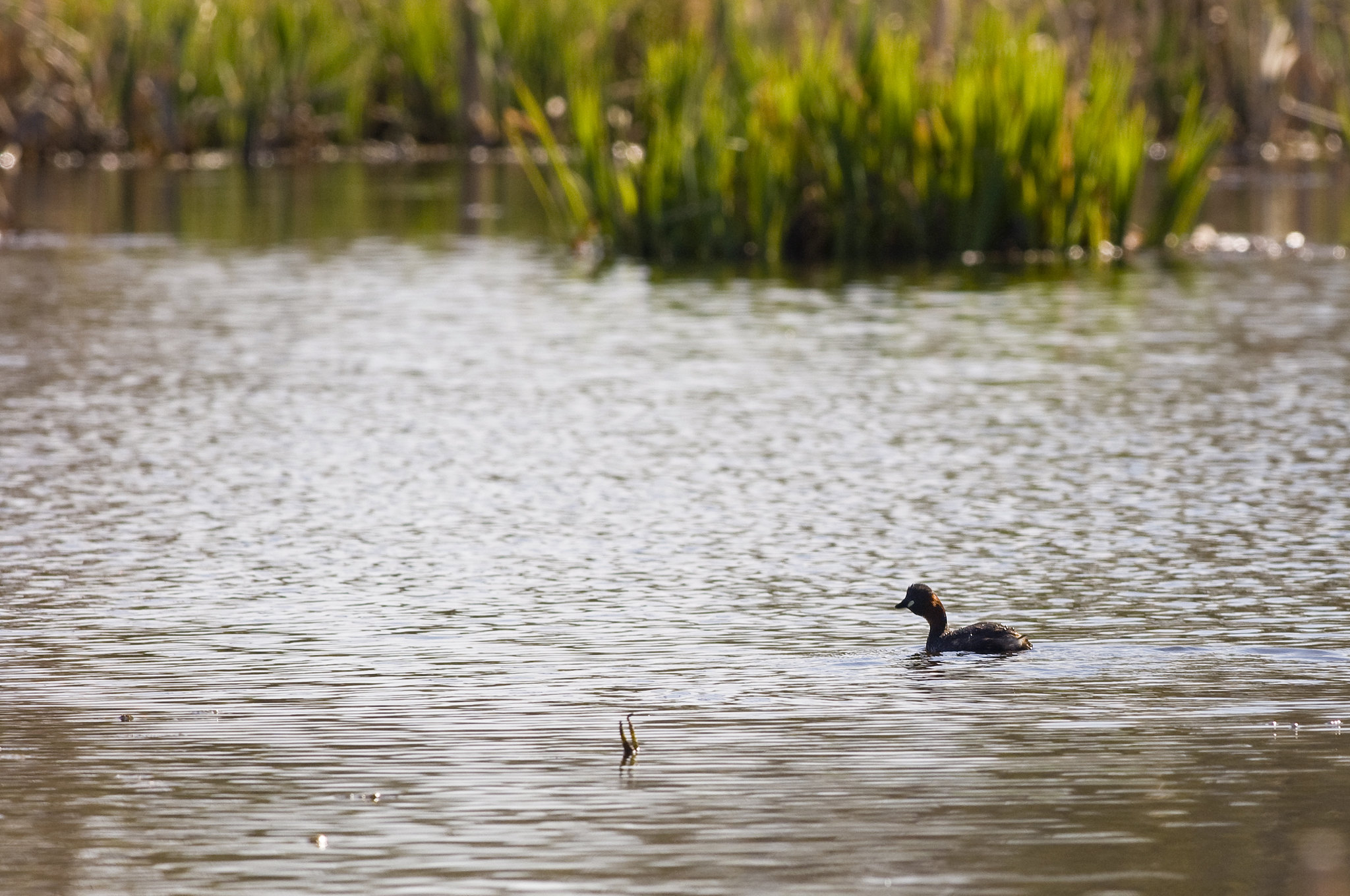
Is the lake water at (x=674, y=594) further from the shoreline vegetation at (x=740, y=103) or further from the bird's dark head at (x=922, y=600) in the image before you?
the shoreline vegetation at (x=740, y=103)

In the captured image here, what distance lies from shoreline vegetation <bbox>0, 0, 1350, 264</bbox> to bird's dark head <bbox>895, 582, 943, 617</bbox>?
31.2ft

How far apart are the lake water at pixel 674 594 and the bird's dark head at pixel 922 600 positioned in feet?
0.38

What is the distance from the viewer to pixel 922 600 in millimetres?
6699

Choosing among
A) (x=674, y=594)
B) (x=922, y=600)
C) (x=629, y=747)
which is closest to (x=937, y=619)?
(x=922, y=600)

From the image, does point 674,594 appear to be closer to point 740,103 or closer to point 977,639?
point 977,639

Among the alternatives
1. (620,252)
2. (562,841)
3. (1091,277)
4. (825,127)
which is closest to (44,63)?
(620,252)

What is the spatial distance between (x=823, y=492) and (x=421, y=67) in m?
20.7

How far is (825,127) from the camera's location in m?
16.5

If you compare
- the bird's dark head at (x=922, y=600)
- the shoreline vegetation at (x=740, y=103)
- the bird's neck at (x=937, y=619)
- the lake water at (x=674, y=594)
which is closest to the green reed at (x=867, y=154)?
the shoreline vegetation at (x=740, y=103)

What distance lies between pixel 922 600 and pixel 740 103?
427 inches

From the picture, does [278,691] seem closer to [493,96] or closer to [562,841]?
[562,841]

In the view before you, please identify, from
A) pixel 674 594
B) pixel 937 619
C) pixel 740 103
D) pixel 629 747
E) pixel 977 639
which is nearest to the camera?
pixel 629 747

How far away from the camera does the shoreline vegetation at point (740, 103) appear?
654 inches

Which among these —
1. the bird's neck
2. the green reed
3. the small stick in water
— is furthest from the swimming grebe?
the green reed
